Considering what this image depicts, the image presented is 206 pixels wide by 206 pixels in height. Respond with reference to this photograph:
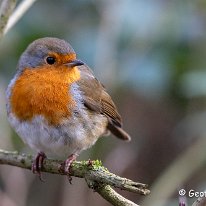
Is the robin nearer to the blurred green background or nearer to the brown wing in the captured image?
the brown wing

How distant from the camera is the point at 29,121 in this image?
4.02 metres

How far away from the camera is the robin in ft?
13.2

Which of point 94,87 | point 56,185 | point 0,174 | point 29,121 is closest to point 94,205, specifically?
point 56,185

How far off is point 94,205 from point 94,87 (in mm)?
1423

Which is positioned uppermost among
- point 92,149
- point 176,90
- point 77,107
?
point 176,90

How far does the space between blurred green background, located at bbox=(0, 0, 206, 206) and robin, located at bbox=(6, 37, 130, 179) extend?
21.4 inches

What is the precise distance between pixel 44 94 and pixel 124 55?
1.10m

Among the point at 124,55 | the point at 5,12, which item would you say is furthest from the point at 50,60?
the point at 124,55

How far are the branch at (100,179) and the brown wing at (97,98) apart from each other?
2.35ft

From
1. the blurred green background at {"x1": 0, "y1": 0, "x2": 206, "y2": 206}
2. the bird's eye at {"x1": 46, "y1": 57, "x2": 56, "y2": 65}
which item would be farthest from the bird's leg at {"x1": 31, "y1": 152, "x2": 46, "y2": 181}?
the blurred green background at {"x1": 0, "y1": 0, "x2": 206, "y2": 206}

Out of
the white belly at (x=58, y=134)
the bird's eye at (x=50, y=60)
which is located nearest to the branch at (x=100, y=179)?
the white belly at (x=58, y=134)

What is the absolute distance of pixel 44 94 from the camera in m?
4.06

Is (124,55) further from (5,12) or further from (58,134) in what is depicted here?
(5,12)

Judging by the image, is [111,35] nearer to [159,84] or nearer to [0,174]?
[159,84]
